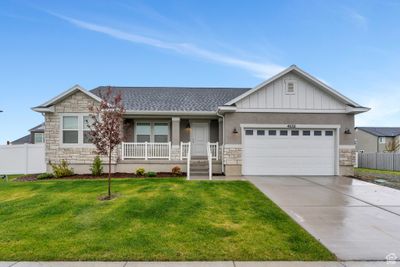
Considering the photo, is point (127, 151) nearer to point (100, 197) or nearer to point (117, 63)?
point (100, 197)

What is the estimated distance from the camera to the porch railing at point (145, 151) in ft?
44.0

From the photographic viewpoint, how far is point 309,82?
1257 cm

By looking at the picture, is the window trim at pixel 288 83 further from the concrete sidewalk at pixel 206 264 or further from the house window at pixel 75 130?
the house window at pixel 75 130

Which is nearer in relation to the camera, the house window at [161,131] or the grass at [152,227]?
the grass at [152,227]

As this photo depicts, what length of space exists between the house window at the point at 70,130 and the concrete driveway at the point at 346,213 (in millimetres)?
10062

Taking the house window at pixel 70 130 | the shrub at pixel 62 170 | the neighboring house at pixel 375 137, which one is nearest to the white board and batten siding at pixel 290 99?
the house window at pixel 70 130

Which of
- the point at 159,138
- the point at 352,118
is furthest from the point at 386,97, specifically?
the point at 159,138

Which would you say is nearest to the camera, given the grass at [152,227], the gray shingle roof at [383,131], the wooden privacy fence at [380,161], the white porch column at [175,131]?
the grass at [152,227]

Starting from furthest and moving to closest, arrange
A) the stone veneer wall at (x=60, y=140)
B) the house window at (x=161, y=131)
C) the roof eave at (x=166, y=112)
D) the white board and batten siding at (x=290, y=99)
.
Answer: the house window at (x=161, y=131)
the roof eave at (x=166, y=112)
the stone veneer wall at (x=60, y=140)
the white board and batten siding at (x=290, y=99)

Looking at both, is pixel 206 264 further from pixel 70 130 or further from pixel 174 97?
pixel 174 97

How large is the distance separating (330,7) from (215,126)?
9751mm

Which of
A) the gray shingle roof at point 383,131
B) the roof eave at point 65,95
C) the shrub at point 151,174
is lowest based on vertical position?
the shrub at point 151,174

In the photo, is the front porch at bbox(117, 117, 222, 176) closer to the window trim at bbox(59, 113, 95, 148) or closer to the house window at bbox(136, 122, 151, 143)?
the house window at bbox(136, 122, 151, 143)

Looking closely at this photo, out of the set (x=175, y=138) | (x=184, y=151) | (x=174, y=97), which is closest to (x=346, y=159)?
(x=184, y=151)
